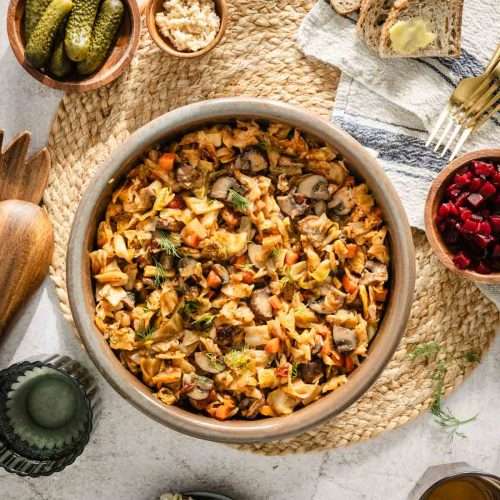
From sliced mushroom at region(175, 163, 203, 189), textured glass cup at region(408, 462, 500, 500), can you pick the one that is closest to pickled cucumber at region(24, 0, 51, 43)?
sliced mushroom at region(175, 163, 203, 189)

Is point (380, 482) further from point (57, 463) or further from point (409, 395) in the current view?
point (57, 463)

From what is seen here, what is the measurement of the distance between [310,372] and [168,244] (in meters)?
0.76

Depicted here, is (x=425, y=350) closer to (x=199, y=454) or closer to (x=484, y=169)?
(x=484, y=169)

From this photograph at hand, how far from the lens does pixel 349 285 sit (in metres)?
3.26

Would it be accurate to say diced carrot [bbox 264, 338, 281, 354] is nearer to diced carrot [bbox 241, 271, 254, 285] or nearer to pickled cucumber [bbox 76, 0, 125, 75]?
diced carrot [bbox 241, 271, 254, 285]

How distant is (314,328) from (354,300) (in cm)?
20

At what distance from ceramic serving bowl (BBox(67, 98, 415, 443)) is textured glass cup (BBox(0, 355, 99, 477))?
52 centimetres

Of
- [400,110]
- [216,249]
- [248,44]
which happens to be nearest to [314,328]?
[216,249]

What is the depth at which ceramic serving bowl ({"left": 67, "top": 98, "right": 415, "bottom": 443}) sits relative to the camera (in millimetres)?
3143

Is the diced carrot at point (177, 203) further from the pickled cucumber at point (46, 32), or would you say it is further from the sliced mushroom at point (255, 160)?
the pickled cucumber at point (46, 32)

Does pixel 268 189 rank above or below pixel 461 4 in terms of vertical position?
below

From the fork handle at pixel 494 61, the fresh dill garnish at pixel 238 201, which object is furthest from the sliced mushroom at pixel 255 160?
the fork handle at pixel 494 61

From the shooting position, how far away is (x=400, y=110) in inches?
140

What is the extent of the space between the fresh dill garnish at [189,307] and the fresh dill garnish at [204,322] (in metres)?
0.04
